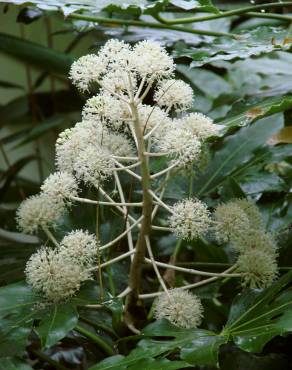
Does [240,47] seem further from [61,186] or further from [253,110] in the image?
[61,186]

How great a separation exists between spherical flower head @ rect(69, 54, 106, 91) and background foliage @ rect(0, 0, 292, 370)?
3.0 inches

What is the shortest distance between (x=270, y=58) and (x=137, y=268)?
803mm

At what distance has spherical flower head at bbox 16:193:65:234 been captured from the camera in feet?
2.51

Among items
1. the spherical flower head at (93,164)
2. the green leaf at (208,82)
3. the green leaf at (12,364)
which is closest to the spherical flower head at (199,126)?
the spherical flower head at (93,164)

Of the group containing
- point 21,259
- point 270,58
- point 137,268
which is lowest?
point 21,259

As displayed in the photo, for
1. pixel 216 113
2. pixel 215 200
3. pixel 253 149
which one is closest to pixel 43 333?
pixel 215 200

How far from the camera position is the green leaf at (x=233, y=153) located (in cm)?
101

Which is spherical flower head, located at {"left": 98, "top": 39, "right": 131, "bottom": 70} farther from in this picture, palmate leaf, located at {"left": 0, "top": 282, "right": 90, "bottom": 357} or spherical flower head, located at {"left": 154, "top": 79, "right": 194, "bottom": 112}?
palmate leaf, located at {"left": 0, "top": 282, "right": 90, "bottom": 357}

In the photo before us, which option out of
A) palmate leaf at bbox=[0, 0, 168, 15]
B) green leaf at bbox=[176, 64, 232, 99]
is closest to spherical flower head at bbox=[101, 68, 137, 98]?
palmate leaf at bbox=[0, 0, 168, 15]

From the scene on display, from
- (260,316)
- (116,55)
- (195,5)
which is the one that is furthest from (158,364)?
(195,5)

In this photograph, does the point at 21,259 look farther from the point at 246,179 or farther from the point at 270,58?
the point at 270,58

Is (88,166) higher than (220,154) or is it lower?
higher

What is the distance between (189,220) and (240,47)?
0.32 metres

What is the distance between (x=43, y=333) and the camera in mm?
664
